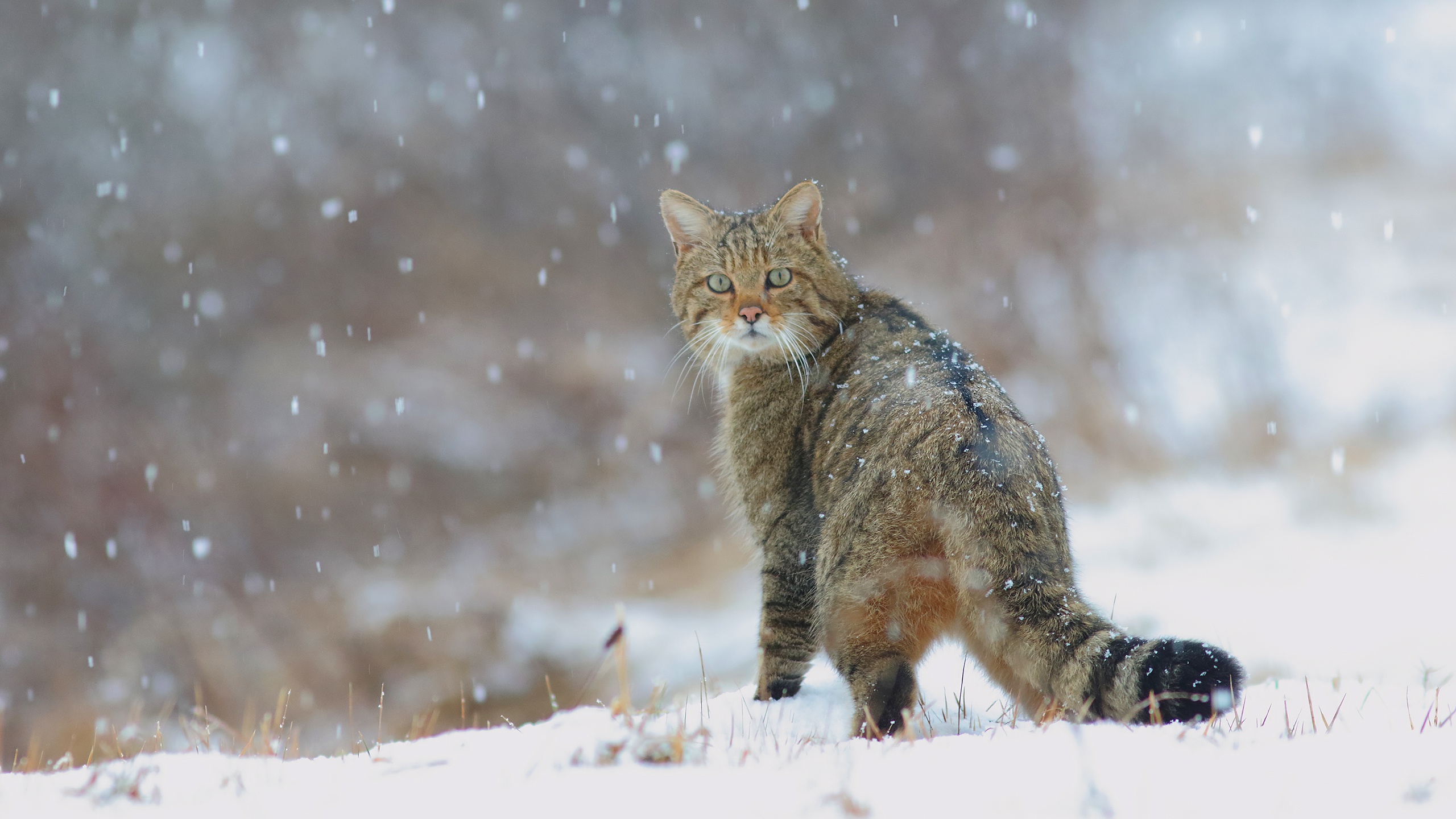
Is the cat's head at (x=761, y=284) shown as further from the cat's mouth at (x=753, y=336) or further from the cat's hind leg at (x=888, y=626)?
the cat's hind leg at (x=888, y=626)

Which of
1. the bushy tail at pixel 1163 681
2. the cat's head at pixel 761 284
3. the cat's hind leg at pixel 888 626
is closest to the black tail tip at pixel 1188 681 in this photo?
the bushy tail at pixel 1163 681

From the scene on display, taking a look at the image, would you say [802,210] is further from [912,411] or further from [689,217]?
[912,411]

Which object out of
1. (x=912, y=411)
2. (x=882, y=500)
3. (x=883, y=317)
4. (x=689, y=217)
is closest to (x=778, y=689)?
(x=882, y=500)

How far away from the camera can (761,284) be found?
4.31 metres

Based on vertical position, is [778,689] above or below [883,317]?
below

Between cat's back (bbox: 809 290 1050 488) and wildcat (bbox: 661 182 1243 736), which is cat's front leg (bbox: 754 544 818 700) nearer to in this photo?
wildcat (bbox: 661 182 1243 736)

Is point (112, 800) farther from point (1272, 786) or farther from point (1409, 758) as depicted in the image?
point (1409, 758)

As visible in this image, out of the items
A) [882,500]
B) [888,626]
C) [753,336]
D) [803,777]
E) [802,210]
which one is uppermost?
[802,210]

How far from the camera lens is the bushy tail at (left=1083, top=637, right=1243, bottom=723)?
2.29 meters

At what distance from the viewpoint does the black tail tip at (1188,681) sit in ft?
7.50

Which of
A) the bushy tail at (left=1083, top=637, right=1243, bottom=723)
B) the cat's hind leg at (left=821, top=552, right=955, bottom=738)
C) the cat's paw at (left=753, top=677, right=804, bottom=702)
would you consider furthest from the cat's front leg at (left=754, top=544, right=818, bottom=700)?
the bushy tail at (left=1083, top=637, right=1243, bottom=723)

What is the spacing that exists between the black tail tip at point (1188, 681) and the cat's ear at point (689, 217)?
298 cm

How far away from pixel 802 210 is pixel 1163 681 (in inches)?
111

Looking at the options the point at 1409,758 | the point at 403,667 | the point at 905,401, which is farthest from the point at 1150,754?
the point at 403,667
